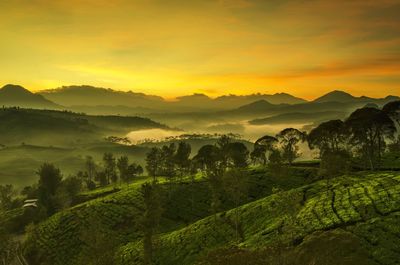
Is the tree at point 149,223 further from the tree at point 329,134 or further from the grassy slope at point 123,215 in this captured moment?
the tree at point 329,134

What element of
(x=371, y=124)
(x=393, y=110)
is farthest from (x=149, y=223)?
(x=393, y=110)

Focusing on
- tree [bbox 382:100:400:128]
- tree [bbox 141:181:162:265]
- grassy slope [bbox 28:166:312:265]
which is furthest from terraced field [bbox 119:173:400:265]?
tree [bbox 382:100:400:128]

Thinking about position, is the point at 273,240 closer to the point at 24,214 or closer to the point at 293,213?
the point at 293,213

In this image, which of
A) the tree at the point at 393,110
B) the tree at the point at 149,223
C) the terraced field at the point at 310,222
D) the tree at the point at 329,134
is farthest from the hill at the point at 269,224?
the tree at the point at 393,110

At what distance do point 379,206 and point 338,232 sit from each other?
18.2m

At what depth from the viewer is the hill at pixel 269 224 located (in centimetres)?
6850

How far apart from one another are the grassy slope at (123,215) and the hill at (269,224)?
37 cm

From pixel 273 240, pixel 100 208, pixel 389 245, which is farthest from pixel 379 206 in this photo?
pixel 100 208

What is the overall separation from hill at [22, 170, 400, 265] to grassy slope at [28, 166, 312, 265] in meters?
0.37

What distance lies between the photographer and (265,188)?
15225 centimetres

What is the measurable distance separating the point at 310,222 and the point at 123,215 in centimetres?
8181

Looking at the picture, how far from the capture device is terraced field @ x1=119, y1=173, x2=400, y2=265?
242ft

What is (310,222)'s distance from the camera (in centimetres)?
8569

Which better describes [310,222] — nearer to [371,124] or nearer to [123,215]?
[123,215]
